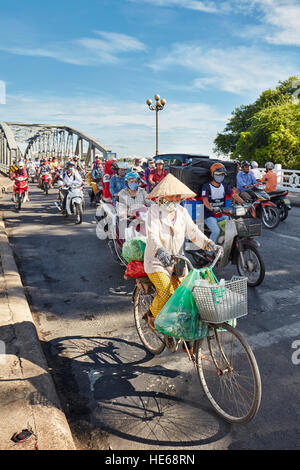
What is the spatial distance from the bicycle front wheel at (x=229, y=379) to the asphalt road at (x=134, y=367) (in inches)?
4.5

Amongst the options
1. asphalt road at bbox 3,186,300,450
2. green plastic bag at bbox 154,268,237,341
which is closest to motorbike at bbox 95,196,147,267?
asphalt road at bbox 3,186,300,450

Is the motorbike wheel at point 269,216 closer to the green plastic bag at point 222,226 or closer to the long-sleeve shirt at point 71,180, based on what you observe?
the green plastic bag at point 222,226

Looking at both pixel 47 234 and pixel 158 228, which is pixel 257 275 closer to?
pixel 158 228

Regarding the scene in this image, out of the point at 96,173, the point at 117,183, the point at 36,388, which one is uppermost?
the point at 96,173

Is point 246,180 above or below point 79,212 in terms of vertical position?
above

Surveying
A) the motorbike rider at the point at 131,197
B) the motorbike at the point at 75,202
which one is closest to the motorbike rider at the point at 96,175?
the motorbike at the point at 75,202

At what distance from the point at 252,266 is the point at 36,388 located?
386 centimetres

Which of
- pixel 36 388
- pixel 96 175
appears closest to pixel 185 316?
pixel 36 388

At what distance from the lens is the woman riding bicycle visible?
3305 millimetres

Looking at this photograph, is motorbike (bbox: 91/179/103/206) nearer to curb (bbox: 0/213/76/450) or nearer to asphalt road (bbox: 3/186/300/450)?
asphalt road (bbox: 3/186/300/450)

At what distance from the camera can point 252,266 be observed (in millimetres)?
5770

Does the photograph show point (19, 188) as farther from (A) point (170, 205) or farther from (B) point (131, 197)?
(A) point (170, 205)
